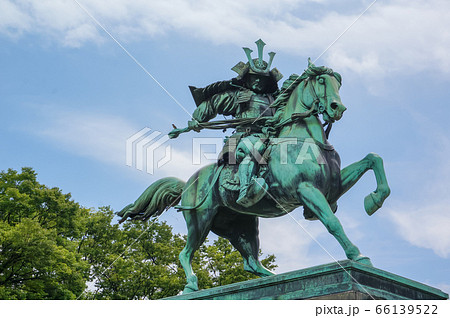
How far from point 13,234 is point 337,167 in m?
16.2

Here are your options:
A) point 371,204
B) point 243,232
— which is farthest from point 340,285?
point 243,232

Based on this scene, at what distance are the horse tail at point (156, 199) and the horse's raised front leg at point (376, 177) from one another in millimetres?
3149

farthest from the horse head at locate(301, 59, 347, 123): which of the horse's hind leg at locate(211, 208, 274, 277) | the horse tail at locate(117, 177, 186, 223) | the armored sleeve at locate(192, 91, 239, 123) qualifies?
the horse tail at locate(117, 177, 186, 223)

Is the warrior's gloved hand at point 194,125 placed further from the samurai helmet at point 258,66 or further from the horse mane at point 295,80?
the horse mane at point 295,80

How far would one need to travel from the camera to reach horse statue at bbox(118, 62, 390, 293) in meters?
9.10

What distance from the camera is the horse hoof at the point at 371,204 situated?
9.08 metres

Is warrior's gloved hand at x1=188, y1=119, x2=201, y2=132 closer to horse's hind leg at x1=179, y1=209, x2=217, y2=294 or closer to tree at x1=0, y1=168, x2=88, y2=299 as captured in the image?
horse's hind leg at x1=179, y1=209, x2=217, y2=294

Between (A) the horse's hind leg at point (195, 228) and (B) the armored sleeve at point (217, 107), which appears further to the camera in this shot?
(B) the armored sleeve at point (217, 107)

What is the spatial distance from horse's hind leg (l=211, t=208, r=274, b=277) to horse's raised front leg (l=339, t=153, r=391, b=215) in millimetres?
2133

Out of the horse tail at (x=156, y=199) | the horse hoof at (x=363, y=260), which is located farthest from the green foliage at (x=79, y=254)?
the horse hoof at (x=363, y=260)

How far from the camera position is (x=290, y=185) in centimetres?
931

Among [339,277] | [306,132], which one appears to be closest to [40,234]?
[306,132]
